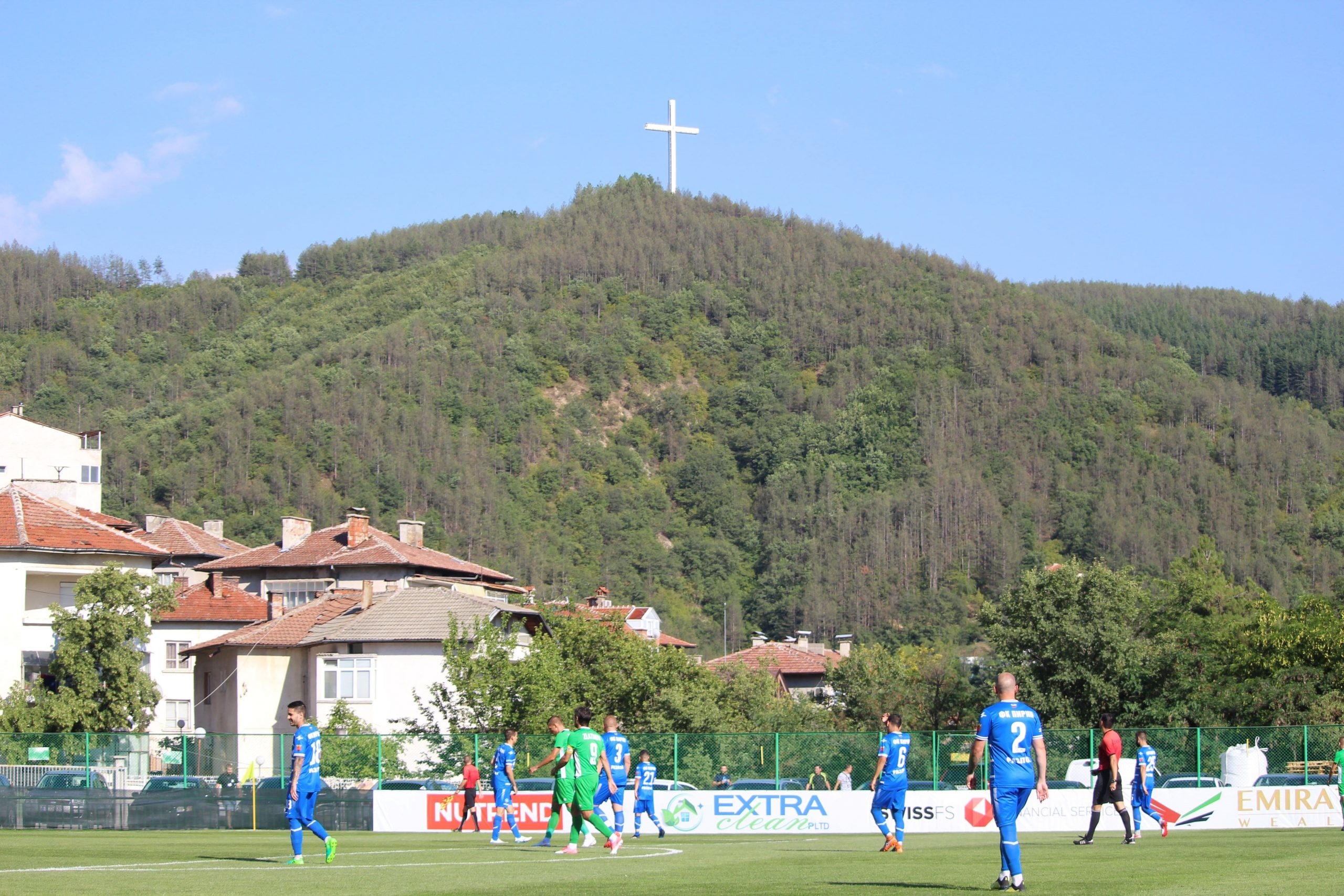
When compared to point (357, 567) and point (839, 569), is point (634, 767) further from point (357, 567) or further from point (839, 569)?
point (839, 569)

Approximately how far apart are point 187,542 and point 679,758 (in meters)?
61.0

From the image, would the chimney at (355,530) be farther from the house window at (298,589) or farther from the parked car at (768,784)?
the parked car at (768,784)

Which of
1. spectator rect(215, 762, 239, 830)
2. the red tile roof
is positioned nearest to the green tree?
the red tile roof

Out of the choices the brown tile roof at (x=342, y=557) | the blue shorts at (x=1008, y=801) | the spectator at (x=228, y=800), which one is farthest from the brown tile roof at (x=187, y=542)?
the blue shorts at (x=1008, y=801)

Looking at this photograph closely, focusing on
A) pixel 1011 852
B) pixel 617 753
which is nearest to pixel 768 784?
pixel 617 753

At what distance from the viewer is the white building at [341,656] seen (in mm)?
54875

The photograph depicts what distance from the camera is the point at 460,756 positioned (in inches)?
1433

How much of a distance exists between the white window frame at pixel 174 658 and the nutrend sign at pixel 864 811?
127 ft

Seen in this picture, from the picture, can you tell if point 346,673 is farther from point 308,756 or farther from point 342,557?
point 308,756

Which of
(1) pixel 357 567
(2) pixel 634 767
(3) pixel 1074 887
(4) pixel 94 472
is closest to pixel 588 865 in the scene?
(3) pixel 1074 887

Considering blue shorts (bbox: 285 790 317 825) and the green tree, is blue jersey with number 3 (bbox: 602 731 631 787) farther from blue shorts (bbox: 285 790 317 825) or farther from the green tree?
the green tree

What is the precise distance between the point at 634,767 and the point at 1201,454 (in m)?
175

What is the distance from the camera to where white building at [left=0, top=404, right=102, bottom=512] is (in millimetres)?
79312

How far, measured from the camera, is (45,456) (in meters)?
81.1
